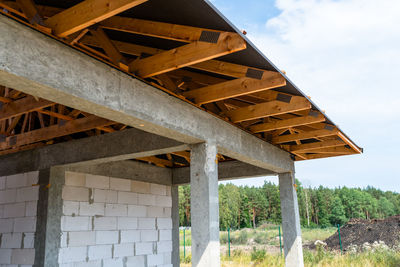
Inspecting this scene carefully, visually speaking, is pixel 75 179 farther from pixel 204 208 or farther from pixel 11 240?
pixel 204 208

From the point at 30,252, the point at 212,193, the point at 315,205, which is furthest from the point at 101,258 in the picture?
the point at 315,205

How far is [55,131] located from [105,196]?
1895 millimetres

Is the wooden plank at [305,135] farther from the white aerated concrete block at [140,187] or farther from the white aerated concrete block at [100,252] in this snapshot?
the white aerated concrete block at [100,252]

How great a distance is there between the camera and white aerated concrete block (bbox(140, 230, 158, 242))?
26.8ft

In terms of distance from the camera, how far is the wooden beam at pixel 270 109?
5043 mm

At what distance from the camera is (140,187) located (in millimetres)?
8422

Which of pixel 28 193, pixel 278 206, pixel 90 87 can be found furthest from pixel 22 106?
pixel 278 206

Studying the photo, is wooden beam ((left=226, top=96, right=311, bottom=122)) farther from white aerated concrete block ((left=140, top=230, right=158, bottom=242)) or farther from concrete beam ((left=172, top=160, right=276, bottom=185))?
white aerated concrete block ((left=140, top=230, right=158, bottom=242))

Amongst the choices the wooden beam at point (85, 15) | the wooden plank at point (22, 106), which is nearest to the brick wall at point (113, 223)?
the wooden plank at point (22, 106)

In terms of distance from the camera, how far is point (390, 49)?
190ft

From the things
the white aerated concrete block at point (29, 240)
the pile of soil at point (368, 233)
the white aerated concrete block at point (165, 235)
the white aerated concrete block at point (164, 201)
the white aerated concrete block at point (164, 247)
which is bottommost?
the pile of soil at point (368, 233)

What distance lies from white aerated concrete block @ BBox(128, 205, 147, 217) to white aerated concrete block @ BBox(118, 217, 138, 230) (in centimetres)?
12

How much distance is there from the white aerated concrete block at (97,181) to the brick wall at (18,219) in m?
0.99

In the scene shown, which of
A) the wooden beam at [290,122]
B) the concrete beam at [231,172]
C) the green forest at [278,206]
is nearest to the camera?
the wooden beam at [290,122]
